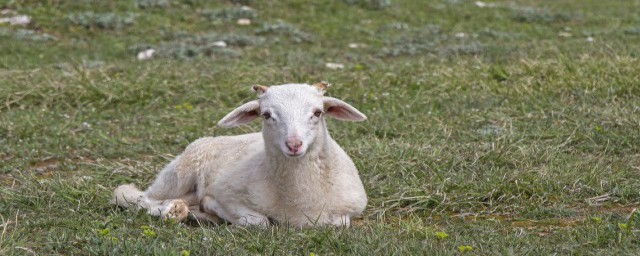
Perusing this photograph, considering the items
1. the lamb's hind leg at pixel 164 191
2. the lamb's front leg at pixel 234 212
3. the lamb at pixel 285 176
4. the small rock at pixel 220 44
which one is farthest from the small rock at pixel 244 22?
the lamb's front leg at pixel 234 212

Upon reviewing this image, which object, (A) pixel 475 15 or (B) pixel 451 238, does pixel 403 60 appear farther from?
(B) pixel 451 238

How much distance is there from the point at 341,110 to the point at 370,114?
10.8 ft

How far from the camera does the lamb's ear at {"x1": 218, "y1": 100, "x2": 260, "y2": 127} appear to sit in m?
6.21

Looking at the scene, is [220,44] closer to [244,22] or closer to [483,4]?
[244,22]

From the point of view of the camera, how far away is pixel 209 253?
5.16m

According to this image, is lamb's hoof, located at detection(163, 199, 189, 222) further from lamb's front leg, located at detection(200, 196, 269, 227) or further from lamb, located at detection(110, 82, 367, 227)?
lamb's front leg, located at detection(200, 196, 269, 227)

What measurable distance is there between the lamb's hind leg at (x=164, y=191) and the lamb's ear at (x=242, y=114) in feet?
Result: 2.16

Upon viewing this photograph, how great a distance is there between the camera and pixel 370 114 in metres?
9.64

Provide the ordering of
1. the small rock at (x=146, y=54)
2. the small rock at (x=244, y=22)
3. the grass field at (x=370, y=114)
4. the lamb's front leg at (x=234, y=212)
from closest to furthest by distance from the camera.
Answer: the grass field at (x=370, y=114) < the lamb's front leg at (x=234, y=212) < the small rock at (x=146, y=54) < the small rock at (x=244, y=22)

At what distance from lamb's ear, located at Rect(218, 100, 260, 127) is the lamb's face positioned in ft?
0.34

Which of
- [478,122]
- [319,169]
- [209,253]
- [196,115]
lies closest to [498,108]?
[478,122]

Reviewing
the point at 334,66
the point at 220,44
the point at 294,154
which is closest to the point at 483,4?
the point at 220,44

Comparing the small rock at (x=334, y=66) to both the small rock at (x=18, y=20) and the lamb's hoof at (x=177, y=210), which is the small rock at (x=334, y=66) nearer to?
the small rock at (x=18, y=20)

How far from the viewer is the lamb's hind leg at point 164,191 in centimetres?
661
